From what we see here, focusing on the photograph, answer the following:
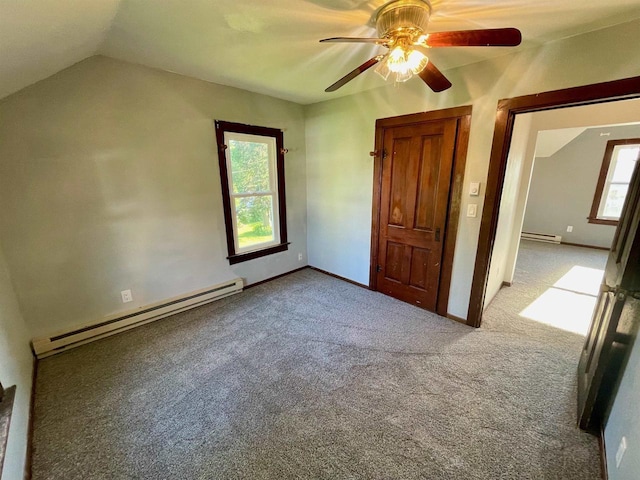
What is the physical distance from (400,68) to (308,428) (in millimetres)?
2122

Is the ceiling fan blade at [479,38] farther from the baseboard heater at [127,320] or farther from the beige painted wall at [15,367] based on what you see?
the baseboard heater at [127,320]

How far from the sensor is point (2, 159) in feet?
5.93

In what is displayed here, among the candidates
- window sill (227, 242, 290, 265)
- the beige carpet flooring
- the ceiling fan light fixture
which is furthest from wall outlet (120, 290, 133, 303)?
the ceiling fan light fixture

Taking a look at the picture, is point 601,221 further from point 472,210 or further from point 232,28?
Result: point 232,28

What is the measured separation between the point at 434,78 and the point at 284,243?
8.71 ft

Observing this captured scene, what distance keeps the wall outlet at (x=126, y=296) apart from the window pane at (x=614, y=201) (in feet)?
26.0

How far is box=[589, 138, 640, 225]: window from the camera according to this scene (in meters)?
4.75

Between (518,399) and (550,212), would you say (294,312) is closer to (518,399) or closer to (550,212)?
(518,399)

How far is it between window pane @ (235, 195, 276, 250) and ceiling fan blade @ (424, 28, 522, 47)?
8.12 feet

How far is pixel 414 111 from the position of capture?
2.56 meters

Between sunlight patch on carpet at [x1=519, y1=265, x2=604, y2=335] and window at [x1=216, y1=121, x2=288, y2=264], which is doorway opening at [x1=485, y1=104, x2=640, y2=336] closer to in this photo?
sunlight patch on carpet at [x1=519, y1=265, x2=604, y2=335]

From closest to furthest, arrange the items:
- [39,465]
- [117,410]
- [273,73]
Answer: [39,465] < [117,410] < [273,73]

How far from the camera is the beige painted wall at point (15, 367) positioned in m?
1.17

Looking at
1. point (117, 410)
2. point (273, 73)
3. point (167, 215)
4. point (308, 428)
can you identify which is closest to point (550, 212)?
point (273, 73)
